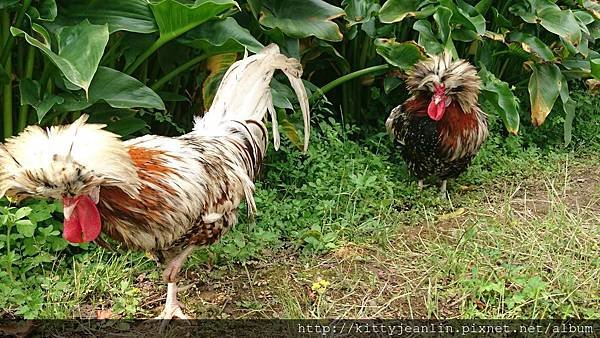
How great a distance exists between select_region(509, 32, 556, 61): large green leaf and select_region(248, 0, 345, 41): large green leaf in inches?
63.4

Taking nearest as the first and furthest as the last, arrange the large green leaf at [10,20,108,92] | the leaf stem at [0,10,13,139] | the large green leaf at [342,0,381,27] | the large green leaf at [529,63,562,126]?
the large green leaf at [10,20,108,92] → the leaf stem at [0,10,13,139] → the large green leaf at [342,0,381,27] → the large green leaf at [529,63,562,126]

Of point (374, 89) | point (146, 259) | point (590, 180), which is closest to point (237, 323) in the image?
point (146, 259)

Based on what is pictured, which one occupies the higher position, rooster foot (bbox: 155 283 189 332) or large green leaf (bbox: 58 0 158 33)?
large green leaf (bbox: 58 0 158 33)

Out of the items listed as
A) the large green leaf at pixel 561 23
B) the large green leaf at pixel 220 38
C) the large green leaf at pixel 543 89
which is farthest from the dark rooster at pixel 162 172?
the large green leaf at pixel 561 23

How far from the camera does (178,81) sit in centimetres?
446

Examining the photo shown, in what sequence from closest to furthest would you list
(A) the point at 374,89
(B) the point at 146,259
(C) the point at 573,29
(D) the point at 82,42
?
(D) the point at 82,42 → (B) the point at 146,259 → (C) the point at 573,29 → (A) the point at 374,89

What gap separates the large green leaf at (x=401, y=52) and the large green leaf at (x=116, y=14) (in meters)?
1.87

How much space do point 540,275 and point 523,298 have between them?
0.30 metres

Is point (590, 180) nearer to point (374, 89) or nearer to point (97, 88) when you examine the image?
point (374, 89)

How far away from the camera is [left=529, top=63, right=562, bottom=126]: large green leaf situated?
194 inches

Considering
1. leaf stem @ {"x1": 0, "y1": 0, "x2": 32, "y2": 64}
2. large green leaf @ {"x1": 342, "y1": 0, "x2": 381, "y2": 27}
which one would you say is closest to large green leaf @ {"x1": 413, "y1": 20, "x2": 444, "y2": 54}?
large green leaf @ {"x1": 342, "y1": 0, "x2": 381, "y2": 27}

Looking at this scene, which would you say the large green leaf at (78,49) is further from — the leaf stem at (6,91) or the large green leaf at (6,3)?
the leaf stem at (6,91)

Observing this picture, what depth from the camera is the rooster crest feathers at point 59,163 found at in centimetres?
221

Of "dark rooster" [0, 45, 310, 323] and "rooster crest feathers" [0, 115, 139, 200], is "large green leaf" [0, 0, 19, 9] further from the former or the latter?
"rooster crest feathers" [0, 115, 139, 200]
